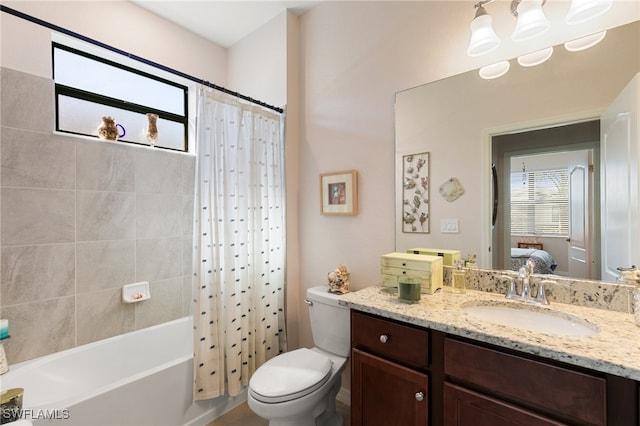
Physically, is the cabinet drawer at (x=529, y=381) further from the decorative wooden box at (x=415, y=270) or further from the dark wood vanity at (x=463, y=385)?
the decorative wooden box at (x=415, y=270)

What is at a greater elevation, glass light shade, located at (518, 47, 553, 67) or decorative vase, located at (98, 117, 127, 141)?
glass light shade, located at (518, 47, 553, 67)

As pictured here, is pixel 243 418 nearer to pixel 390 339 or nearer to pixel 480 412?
pixel 390 339

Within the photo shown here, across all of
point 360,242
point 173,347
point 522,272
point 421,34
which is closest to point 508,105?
point 421,34

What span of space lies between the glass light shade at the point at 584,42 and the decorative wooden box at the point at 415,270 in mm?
1090

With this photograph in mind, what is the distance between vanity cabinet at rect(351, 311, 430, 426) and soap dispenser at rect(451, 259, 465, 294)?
47 centimetres

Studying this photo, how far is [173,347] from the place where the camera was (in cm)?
227

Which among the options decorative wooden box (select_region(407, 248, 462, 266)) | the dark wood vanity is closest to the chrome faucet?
decorative wooden box (select_region(407, 248, 462, 266))

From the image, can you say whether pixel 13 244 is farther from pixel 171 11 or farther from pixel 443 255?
pixel 443 255

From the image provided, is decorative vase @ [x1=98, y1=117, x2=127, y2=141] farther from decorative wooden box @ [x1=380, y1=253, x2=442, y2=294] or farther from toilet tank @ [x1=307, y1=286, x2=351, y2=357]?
decorative wooden box @ [x1=380, y1=253, x2=442, y2=294]

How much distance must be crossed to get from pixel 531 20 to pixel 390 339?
1.53m

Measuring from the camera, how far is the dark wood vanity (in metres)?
0.81

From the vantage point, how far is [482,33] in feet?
4.62

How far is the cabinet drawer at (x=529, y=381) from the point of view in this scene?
0.81 metres

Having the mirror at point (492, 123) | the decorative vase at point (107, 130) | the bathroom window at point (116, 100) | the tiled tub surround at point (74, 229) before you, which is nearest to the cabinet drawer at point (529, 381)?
the mirror at point (492, 123)
